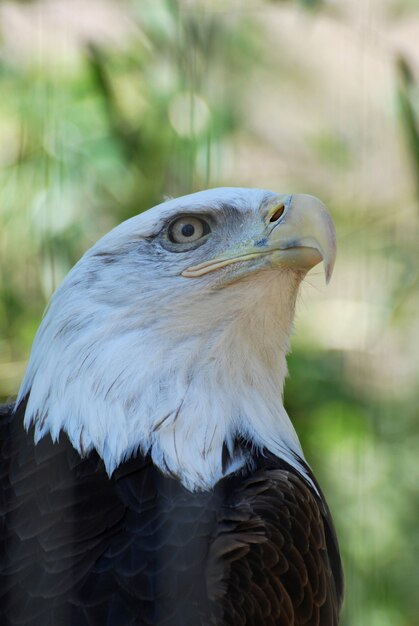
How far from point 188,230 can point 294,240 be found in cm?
23

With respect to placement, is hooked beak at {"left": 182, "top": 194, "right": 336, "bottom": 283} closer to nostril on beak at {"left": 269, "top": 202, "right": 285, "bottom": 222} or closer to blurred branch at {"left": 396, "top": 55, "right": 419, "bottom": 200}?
nostril on beak at {"left": 269, "top": 202, "right": 285, "bottom": 222}

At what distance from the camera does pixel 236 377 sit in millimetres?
1972

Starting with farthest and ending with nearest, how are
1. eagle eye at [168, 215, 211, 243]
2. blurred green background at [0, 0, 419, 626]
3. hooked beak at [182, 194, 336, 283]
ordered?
blurred green background at [0, 0, 419, 626]
eagle eye at [168, 215, 211, 243]
hooked beak at [182, 194, 336, 283]

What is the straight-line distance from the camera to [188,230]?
78.1 inches

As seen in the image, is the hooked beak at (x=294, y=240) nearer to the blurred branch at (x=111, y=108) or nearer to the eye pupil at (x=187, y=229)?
the eye pupil at (x=187, y=229)

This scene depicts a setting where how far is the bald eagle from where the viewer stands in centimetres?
164

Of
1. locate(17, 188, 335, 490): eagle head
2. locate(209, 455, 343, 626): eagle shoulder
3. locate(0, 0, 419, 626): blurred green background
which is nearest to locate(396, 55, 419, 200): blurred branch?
locate(0, 0, 419, 626): blurred green background

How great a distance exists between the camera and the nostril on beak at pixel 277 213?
1913 mm

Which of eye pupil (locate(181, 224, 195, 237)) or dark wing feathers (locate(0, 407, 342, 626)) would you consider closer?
dark wing feathers (locate(0, 407, 342, 626))

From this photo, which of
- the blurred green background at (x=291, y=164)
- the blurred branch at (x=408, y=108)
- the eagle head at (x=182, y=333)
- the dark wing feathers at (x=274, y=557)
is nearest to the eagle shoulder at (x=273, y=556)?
the dark wing feathers at (x=274, y=557)

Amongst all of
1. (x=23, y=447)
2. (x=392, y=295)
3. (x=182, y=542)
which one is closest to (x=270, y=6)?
(x=392, y=295)

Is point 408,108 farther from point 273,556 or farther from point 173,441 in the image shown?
point 273,556

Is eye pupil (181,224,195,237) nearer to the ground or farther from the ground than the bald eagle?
farther from the ground

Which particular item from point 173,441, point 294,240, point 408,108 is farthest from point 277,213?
point 408,108
